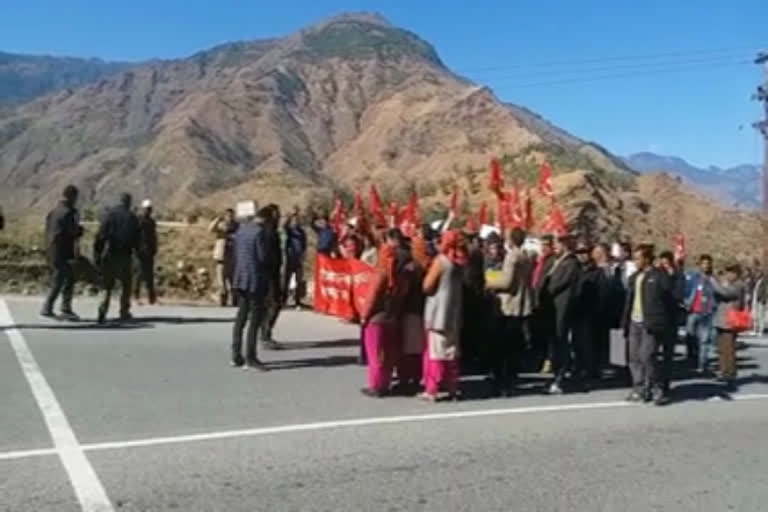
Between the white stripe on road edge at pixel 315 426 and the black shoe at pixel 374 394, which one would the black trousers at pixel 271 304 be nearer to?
the black shoe at pixel 374 394

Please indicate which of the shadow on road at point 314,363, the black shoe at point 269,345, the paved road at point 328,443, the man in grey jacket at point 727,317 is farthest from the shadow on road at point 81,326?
the man in grey jacket at point 727,317

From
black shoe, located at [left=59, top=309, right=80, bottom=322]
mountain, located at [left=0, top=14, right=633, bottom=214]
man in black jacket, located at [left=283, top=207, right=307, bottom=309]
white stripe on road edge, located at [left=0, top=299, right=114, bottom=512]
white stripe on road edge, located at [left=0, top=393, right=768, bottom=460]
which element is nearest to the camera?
white stripe on road edge, located at [left=0, top=299, right=114, bottom=512]

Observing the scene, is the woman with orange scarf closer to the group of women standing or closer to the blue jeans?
the group of women standing

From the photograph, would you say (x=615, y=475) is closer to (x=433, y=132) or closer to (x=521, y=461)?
(x=521, y=461)

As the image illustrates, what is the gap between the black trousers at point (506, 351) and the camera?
38.9 feet

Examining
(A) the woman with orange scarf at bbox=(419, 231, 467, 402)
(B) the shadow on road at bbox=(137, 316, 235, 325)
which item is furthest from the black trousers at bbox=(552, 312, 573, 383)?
(B) the shadow on road at bbox=(137, 316, 235, 325)

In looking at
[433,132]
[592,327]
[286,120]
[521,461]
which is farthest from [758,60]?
[286,120]

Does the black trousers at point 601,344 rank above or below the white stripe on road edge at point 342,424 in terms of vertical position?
above

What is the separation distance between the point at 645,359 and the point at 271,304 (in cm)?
455

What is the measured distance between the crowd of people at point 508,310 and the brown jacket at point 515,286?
12mm

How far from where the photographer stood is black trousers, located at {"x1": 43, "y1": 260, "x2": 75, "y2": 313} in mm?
15883

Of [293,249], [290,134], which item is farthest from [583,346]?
[290,134]

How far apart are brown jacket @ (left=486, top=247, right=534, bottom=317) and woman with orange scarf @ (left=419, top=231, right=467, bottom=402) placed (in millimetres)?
780

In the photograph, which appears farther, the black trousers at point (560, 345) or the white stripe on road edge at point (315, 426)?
the black trousers at point (560, 345)
